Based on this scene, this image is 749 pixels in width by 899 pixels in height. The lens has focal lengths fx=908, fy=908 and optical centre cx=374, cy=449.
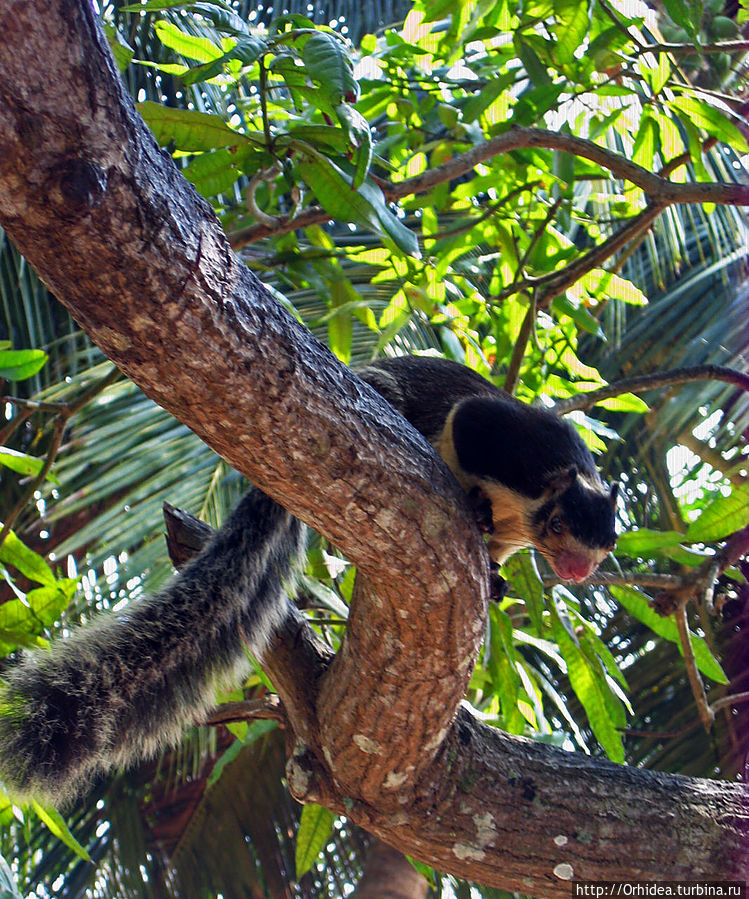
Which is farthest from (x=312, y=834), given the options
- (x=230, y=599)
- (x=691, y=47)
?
(x=691, y=47)

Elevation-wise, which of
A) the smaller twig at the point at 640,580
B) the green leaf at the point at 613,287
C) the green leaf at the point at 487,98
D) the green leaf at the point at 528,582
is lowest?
the smaller twig at the point at 640,580

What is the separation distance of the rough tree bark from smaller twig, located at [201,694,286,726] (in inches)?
4.3

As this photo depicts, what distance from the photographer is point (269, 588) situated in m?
2.55

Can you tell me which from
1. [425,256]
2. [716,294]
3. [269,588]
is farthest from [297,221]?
[716,294]

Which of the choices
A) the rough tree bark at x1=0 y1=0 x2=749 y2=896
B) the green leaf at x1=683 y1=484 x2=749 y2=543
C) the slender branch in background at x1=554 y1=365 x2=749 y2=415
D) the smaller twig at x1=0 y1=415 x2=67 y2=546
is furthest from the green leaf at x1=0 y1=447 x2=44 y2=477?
the green leaf at x1=683 y1=484 x2=749 y2=543

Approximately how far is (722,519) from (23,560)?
1.86 metres

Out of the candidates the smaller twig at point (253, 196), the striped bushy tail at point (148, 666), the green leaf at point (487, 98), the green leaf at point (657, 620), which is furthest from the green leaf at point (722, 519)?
the smaller twig at point (253, 196)

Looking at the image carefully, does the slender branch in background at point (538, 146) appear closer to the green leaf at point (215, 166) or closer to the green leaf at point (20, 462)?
the green leaf at point (215, 166)

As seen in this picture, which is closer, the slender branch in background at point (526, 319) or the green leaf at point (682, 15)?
the green leaf at point (682, 15)

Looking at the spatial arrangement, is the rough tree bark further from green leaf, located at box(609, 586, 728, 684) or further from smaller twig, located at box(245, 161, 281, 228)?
smaller twig, located at box(245, 161, 281, 228)

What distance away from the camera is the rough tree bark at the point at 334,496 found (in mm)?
1213

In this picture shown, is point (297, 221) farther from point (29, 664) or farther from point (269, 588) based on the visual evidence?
point (29, 664)

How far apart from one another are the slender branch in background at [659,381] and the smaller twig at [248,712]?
4.32 feet

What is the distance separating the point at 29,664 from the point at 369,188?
1.27 meters
